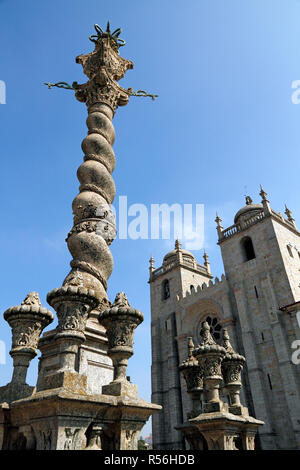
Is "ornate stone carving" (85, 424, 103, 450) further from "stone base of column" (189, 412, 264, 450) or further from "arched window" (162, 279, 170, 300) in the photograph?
"arched window" (162, 279, 170, 300)

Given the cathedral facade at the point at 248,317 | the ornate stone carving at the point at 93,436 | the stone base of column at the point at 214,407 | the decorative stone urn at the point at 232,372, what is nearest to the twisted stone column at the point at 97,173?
the ornate stone carving at the point at 93,436

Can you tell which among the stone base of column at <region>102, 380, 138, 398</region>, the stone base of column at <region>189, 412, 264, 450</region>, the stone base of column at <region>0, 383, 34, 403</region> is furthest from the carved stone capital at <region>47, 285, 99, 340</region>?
the stone base of column at <region>189, 412, 264, 450</region>

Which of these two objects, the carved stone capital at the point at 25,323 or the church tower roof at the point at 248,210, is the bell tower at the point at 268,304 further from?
the carved stone capital at the point at 25,323

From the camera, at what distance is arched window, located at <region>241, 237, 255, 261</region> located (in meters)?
27.8

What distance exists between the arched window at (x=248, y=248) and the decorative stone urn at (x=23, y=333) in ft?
80.4

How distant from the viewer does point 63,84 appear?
11172mm

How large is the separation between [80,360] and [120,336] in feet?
4.41

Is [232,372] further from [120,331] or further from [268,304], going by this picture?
[268,304]

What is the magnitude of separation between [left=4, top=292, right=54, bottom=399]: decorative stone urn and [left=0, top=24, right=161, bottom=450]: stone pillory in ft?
0.05

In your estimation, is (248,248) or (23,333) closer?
(23,333)

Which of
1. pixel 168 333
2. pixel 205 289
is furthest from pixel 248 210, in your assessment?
pixel 168 333

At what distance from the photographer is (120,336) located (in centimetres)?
513

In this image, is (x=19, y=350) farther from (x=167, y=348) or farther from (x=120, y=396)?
(x=167, y=348)

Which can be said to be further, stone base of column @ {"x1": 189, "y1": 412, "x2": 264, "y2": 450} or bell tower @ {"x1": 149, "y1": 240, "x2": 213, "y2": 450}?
bell tower @ {"x1": 149, "y1": 240, "x2": 213, "y2": 450}
